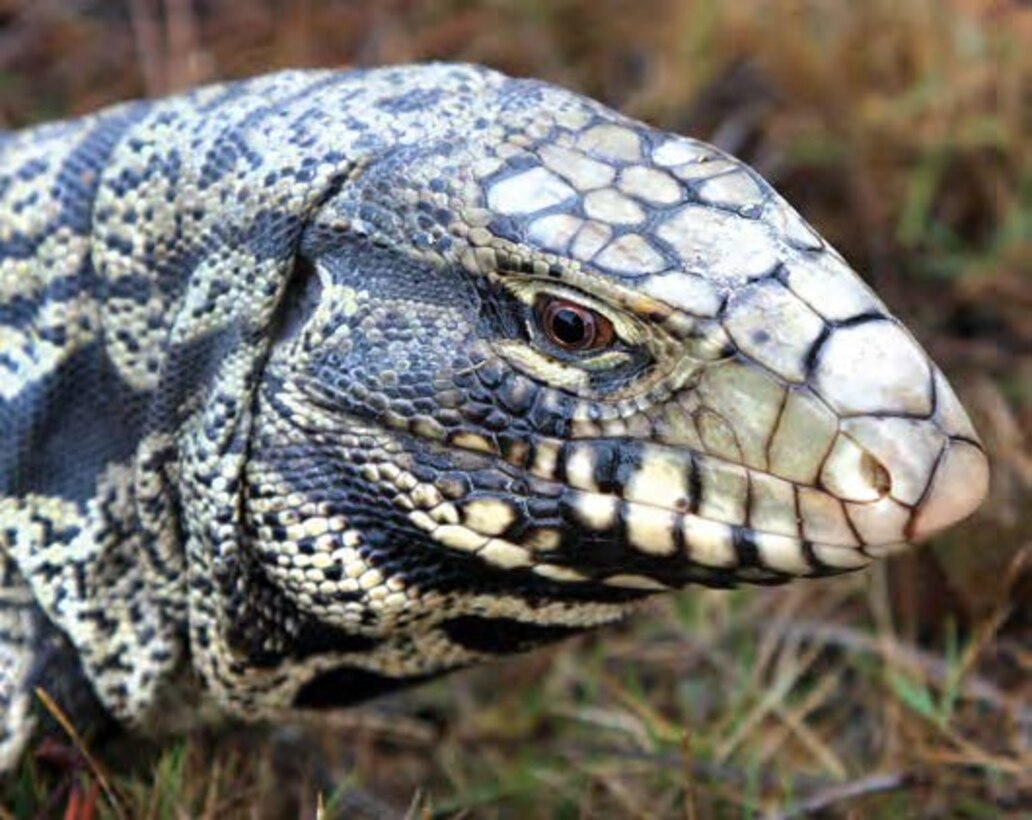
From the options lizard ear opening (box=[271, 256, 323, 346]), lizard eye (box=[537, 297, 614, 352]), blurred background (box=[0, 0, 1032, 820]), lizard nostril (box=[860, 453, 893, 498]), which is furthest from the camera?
blurred background (box=[0, 0, 1032, 820])

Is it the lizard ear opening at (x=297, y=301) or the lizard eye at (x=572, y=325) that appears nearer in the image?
the lizard eye at (x=572, y=325)

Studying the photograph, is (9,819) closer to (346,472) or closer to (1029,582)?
(346,472)

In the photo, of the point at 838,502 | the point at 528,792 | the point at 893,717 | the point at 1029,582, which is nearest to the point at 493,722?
the point at 528,792

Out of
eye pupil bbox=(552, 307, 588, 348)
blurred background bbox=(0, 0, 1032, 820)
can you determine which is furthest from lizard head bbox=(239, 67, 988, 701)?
blurred background bbox=(0, 0, 1032, 820)

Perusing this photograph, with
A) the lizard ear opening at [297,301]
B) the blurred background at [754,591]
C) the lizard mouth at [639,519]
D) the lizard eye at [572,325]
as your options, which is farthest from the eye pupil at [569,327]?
the blurred background at [754,591]

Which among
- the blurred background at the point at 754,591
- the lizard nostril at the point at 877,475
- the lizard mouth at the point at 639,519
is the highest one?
the lizard nostril at the point at 877,475

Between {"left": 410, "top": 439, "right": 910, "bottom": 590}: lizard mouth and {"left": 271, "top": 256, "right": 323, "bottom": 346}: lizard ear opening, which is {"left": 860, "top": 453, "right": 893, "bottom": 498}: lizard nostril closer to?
{"left": 410, "top": 439, "right": 910, "bottom": 590}: lizard mouth

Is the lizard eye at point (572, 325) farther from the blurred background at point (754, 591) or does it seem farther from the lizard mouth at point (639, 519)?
the blurred background at point (754, 591)
